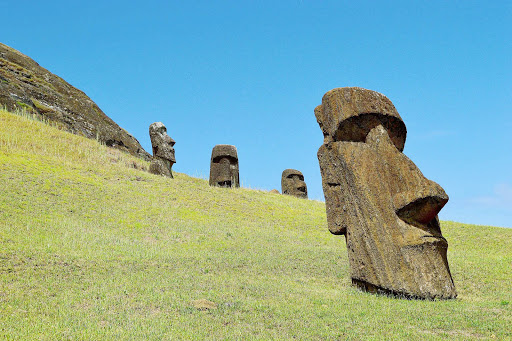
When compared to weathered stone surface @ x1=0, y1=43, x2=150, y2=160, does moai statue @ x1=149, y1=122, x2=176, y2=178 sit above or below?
below

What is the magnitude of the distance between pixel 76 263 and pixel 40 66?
41.4 meters

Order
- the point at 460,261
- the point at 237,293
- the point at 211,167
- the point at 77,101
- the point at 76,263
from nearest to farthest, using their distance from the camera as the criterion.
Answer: the point at 237,293, the point at 76,263, the point at 460,261, the point at 211,167, the point at 77,101

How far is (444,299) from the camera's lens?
Answer: 9109 millimetres

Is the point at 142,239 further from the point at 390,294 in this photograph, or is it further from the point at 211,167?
the point at 211,167

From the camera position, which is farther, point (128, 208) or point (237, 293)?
point (128, 208)

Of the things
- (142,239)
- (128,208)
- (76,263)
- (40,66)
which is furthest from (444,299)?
(40,66)

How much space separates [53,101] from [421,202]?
37.7 meters

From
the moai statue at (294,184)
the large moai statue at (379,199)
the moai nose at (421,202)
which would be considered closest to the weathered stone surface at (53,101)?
the moai statue at (294,184)

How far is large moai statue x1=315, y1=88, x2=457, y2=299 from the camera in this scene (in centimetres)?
922

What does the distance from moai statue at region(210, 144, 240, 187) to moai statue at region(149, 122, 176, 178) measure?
99.7 inches

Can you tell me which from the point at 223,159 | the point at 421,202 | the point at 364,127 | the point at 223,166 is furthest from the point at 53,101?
the point at 421,202

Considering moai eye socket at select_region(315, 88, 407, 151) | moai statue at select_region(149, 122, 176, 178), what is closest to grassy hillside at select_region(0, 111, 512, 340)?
moai statue at select_region(149, 122, 176, 178)

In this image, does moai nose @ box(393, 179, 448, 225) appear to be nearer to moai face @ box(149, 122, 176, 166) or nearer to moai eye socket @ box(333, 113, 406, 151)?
moai eye socket @ box(333, 113, 406, 151)

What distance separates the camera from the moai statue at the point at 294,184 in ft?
111
